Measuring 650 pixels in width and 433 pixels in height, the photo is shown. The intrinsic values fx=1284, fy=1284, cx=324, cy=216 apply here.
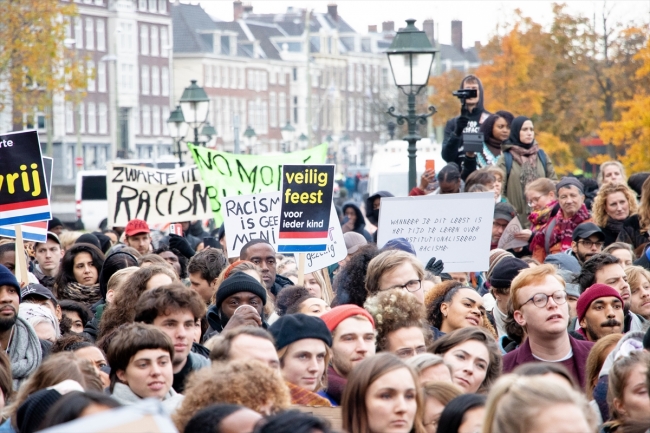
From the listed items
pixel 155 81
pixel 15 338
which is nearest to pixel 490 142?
pixel 15 338

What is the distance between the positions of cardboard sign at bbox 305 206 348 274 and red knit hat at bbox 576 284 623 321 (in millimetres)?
3317

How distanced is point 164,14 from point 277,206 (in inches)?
3298

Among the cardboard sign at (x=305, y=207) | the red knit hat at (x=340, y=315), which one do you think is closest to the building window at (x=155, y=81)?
the cardboard sign at (x=305, y=207)

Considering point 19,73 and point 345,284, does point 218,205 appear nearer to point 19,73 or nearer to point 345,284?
point 345,284

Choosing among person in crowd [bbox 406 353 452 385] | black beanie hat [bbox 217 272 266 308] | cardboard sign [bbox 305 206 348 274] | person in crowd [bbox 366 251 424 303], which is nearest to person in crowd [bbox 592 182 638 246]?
cardboard sign [bbox 305 206 348 274]

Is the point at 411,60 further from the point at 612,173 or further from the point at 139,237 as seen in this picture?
the point at 139,237

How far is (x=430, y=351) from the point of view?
21.9 feet

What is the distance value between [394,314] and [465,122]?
714 centimetres

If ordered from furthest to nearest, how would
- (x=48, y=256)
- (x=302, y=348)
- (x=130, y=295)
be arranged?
(x=48, y=256), (x=130, y=295), (x=302, y=348)

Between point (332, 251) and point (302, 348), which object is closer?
point (302, 348)

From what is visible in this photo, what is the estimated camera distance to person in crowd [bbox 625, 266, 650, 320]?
339 inches

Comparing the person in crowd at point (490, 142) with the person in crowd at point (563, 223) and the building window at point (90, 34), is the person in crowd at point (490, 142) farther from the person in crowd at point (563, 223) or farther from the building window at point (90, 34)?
the building window at point (90, 34)

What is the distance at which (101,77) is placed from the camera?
3337 inches

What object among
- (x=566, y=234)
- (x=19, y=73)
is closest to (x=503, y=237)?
(x=566, y=234)
